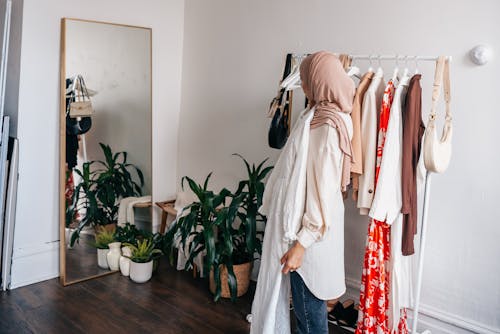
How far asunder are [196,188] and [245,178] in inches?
17.6

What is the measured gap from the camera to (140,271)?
2863 mm

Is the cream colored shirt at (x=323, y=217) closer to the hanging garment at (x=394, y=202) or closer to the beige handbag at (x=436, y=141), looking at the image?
the hanging garment at (x=394, y=202)

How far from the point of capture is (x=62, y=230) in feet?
9.21

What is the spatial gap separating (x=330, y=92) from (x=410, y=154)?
48 centimetres

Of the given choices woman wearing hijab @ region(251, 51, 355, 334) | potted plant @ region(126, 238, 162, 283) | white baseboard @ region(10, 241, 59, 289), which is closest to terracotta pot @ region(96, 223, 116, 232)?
potted plant @ region(126, 238, 162, 283)

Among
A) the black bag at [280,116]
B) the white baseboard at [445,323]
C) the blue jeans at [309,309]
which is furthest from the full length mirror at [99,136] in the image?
the white baseboard at [445,323]

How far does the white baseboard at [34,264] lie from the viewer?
269cm

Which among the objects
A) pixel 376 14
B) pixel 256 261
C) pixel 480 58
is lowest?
pixel 256 261

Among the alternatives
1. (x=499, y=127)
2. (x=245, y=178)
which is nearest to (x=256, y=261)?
(x=245, y=178)

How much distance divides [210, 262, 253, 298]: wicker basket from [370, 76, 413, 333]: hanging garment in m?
0.97

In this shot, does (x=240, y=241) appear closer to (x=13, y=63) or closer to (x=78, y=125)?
(x=78, y=125)

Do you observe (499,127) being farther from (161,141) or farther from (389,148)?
(161,141)

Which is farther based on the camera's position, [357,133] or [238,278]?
[238,278]

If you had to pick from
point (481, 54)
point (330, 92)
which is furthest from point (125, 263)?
point (481, 54)
